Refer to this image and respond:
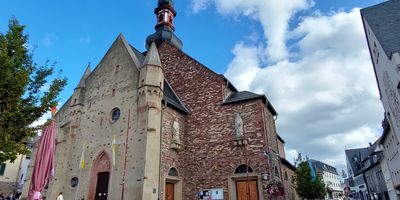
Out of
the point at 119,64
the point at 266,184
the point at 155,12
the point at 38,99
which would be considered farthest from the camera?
the point at 155,12

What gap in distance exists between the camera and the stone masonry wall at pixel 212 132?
705 inches

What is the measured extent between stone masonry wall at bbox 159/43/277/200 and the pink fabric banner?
10910mm

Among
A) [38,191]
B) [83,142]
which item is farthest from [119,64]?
[38,191]

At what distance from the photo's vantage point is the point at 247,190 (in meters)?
17.3

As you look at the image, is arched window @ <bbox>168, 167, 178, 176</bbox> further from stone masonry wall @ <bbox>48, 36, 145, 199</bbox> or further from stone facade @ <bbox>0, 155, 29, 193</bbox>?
stone facade @ <bbox>0, 155, 29, 193</bbox>

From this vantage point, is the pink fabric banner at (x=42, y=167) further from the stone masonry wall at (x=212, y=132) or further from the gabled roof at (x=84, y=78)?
the gabled roof at (x=84, y=78)

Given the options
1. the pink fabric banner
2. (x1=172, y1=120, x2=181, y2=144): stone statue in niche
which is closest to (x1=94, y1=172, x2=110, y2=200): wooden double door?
(x1=172, y1=120, x2=181, y2=144): stone statue in niche

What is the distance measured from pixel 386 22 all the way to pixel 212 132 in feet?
41.2

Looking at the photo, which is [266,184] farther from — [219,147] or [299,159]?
[299,159]

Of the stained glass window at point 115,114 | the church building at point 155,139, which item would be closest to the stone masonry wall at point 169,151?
the church building at point 155,139

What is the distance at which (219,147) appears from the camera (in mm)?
18844

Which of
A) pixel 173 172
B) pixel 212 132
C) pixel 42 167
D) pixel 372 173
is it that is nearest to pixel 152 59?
pixel 212 132

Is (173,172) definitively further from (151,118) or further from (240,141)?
(240,141)

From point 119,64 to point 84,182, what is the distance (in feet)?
28.8
